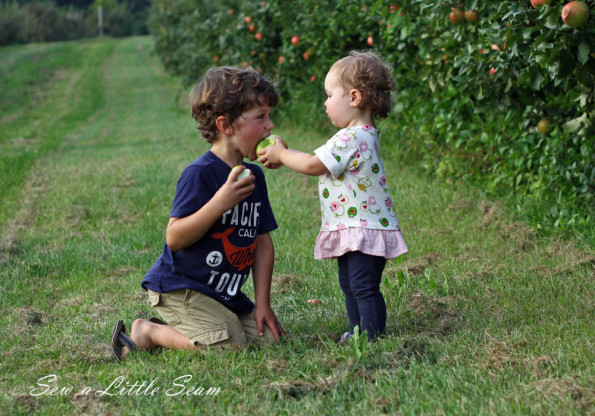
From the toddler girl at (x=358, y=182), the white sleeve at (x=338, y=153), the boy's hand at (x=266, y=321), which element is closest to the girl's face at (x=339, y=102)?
the toddler girl at (x=358, y=182)

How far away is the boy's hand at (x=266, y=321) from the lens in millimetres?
2953

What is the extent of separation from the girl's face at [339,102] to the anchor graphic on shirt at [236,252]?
2.12ft

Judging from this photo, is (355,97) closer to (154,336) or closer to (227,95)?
(227,95)

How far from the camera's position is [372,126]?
114 inches

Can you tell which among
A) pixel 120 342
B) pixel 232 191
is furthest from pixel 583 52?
pixel 120 342

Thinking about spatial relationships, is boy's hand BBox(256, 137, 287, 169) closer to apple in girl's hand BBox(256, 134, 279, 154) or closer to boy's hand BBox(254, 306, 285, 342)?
apple in girl's hand BBox(256, 134, 279, 154)

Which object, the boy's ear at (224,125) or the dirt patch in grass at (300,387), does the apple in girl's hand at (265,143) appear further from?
the dirt patch in grass at (300,387)

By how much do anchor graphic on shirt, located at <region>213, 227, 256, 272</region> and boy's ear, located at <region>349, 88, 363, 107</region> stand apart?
2.35 ft

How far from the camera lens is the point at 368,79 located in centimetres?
278

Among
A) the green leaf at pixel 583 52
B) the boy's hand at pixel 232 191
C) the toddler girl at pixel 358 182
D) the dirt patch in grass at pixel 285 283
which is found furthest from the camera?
the dirt patch in grass at pixel 285 283

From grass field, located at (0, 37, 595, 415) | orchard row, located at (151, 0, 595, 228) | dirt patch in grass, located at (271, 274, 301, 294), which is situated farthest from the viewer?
dirt patch in grass, located at (271, 274, 301, 294)

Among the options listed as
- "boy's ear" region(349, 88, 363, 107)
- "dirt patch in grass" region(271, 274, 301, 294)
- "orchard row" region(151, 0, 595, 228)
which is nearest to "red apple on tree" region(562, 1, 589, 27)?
"orchard row" region(151, 0, 595, 228)

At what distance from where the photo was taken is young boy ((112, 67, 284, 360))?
279 centimetres

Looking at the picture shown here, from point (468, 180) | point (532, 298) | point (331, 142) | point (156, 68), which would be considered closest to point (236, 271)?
point (331, 142)
